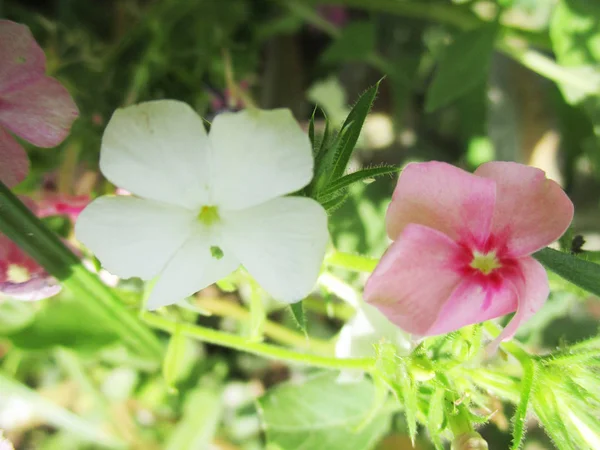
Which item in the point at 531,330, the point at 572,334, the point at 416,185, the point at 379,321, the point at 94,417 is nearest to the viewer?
the point at 416,185

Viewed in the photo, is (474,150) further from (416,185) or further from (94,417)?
(94,417)

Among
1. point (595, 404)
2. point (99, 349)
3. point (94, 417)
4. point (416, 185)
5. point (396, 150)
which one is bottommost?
point (94, 417)

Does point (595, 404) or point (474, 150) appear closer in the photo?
point (595, 404)

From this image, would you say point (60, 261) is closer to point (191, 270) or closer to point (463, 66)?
point (191, 270)

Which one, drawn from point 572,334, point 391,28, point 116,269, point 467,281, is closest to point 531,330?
point 572,334

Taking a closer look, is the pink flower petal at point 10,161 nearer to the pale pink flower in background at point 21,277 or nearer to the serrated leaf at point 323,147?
the pale pink flower in background at point 21,277
